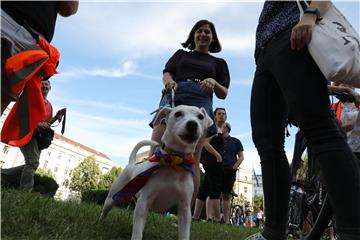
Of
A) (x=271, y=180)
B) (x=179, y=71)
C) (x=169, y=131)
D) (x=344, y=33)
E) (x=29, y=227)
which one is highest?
(x=179, y=71)

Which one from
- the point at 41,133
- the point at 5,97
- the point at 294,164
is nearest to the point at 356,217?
the point at 294,164

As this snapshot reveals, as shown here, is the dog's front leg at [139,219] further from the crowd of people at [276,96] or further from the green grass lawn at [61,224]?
the crowd of people at [276,96]

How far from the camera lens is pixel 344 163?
7.16 ft

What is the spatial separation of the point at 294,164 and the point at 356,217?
1.95 meters

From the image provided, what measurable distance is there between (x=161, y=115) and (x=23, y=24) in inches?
86.7

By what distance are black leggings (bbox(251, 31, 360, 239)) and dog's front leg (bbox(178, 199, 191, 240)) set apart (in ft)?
2.47

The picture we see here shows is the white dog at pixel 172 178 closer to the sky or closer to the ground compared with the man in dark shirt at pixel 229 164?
closer to the ground

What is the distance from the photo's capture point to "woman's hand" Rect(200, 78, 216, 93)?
4391 mm

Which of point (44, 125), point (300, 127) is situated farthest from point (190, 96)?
point (44, 125)

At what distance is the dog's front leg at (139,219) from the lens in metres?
3.06

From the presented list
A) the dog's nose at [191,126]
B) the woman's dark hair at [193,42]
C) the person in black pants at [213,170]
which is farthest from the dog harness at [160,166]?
the person in black pants at [213,170]

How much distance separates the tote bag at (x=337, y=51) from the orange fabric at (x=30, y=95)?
5.65ft

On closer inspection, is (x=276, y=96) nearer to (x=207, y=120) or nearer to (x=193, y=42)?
(x=207, y=120)

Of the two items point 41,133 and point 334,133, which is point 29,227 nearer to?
point 334,133
